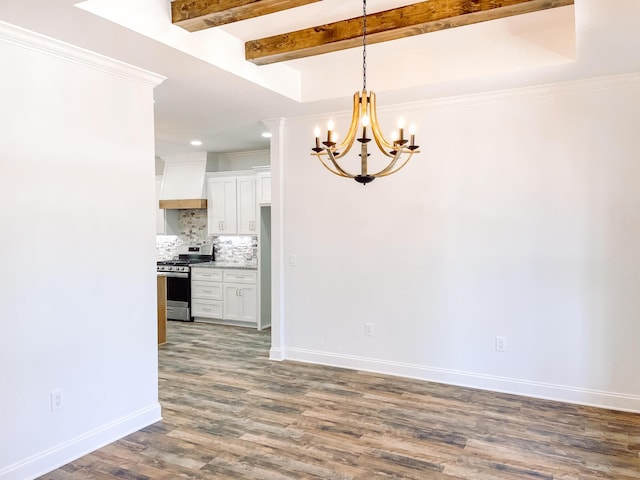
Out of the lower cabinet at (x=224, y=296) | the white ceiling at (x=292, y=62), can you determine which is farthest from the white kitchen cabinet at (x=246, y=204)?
the white ceiling at (x=292, y=62)

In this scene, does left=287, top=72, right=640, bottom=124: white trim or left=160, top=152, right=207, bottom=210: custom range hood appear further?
left=160, top=152, right=207, bottom=210: custom range hood

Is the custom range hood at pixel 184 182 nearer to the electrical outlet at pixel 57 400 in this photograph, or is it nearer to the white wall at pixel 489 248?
the white wall at pixel 489 248

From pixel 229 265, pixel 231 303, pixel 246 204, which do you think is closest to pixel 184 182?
pixel 246 204

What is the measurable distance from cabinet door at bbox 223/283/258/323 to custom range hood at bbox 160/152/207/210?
1.50 m

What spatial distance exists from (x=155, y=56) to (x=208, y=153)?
178 inches

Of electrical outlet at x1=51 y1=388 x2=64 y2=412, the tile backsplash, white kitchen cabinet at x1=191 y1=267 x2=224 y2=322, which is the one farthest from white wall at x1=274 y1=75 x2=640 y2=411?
the tile backsplash

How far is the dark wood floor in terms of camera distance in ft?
9.39

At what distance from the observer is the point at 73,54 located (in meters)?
2.95

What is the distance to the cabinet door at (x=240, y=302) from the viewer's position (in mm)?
6809

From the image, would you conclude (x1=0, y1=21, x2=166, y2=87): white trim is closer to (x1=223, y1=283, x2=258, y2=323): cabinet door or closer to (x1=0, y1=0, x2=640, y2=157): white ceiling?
(x1=0, y1=0, x2=640, y2=157): white ceiling

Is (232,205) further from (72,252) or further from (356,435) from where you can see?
(356,435)

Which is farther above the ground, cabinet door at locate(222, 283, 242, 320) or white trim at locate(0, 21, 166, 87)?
white trim at locate(0, 21, 166, 87)

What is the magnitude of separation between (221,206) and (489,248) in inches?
175

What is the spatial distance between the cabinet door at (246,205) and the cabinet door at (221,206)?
0.11 metres
